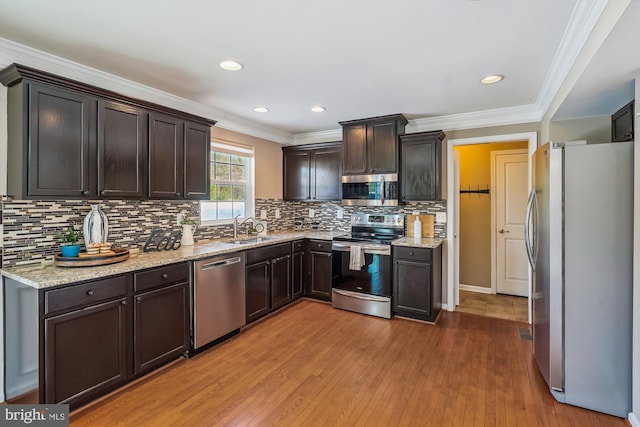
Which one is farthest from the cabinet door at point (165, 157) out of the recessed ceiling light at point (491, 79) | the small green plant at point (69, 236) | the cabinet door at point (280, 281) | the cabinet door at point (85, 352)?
the recessed ceiling light at point (491, 79)

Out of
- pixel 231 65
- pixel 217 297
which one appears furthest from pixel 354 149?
pixel 217 297

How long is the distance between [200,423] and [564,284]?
2536 mm

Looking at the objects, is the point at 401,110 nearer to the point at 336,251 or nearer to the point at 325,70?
the point at 325,70

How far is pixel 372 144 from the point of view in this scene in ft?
13.2

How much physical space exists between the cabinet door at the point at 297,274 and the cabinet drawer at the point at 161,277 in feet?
5.46

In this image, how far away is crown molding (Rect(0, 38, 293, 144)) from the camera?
7.12 ft

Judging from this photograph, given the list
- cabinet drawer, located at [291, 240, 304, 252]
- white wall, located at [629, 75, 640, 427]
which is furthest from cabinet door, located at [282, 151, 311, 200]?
white wall, located at [629, 75, 640, 427]

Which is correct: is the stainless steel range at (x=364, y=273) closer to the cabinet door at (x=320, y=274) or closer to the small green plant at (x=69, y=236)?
the cabinet door at (x=320, y=274)

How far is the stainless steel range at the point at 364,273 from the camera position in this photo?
147 inches

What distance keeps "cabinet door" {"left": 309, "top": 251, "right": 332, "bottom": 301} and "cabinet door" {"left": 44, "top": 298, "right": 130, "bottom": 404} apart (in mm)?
2387

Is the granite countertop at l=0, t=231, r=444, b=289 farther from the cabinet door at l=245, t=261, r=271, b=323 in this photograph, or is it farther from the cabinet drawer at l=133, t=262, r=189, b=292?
the cabinet door at l=245, t=261, r=271, b=323

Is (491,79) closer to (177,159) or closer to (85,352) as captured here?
(177,159)

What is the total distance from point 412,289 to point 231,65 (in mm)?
2905

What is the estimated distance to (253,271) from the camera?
3473 millimetres
